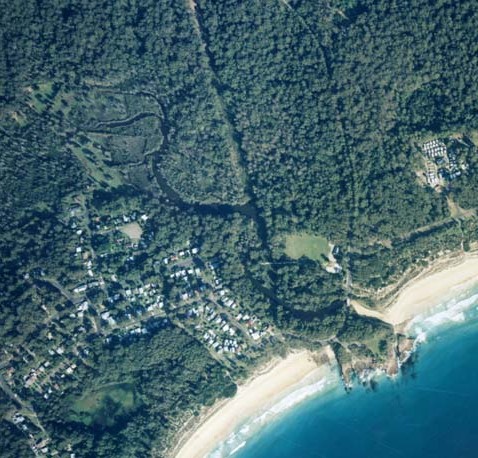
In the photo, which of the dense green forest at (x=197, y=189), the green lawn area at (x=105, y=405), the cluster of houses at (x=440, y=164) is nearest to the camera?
the dense green forest at (x=197, y=189)

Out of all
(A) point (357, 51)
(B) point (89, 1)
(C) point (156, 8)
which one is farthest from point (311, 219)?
(B) point (89, 1)

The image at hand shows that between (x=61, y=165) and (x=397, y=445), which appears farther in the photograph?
(x=61, y=165)

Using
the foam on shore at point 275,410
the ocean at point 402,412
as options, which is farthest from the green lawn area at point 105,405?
the ocean at point 402,412

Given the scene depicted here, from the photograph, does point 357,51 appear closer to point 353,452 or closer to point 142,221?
point 142,221

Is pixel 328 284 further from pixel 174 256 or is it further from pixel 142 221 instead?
pixel 142 221

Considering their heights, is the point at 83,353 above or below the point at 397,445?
above

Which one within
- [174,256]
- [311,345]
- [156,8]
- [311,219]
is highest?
[156,8]

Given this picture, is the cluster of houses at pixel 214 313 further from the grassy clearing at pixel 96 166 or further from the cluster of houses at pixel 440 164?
the cluster of houses at pixel 440 164

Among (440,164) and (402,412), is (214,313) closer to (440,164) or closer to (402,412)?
(402,412)
